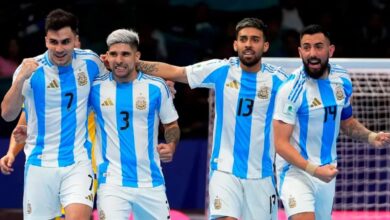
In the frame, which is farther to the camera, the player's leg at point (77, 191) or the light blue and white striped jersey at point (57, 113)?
the light blue and white striped jersey at point (57, 113)

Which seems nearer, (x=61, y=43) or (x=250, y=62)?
(x=61, y=43)

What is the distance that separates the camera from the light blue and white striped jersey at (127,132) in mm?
8430

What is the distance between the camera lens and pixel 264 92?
8672 millimetres

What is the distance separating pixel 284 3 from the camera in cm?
1367

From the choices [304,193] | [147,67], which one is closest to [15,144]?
[147,67]

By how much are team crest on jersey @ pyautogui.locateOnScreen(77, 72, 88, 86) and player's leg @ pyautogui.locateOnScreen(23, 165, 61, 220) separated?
668mm

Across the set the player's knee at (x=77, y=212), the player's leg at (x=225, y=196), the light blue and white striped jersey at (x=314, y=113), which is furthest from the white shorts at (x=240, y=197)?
the player's knee at (x=77, y=212)

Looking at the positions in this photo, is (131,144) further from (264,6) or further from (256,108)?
(264,6)

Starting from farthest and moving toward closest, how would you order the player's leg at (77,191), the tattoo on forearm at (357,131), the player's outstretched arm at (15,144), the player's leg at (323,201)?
the tattoo on forearm at (357,131)
the player's leg at (323,201)
the player's outstretched arm at (15,144)
the player's leg at (77,191)

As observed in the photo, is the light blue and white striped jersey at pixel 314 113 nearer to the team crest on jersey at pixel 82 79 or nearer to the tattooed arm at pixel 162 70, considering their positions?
the tattooed arm at pixel 162 70

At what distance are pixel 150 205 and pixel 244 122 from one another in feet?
3.11

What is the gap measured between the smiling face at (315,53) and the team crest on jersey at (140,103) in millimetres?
1231

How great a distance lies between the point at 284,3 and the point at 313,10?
38cm

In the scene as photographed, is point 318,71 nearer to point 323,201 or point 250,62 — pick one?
point 250,62
